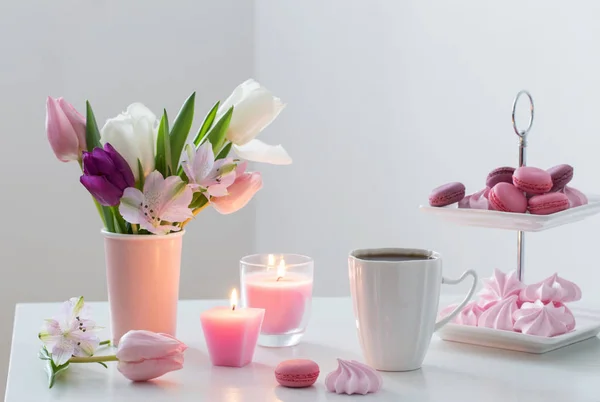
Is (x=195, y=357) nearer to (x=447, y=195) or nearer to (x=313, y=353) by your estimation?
(x=313, y=353)

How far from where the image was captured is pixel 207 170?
938 mm

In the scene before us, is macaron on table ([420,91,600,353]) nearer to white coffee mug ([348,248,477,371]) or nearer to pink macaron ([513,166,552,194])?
pink macaron ([513,166,552,194])

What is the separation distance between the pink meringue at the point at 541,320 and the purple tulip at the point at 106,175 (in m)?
0.46

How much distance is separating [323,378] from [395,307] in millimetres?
102

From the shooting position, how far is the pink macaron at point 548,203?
99 centimetres

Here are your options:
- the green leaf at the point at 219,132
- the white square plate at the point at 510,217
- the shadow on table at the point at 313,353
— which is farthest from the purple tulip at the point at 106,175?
the white square plate at the point at 510,217

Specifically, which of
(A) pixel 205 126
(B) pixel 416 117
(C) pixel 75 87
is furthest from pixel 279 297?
(C) pixel 75 87

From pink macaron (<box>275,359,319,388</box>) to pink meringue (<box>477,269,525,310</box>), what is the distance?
0.29 meters

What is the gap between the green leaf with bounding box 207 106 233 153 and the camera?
990mm

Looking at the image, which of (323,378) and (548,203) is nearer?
(323,378)

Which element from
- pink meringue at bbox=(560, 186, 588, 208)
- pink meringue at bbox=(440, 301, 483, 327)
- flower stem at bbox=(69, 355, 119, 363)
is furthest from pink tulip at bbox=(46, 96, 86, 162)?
pink meringue at bbox=(560, 186, 588, 208)

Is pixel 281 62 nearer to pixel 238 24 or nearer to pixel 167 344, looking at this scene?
pixel 238 24

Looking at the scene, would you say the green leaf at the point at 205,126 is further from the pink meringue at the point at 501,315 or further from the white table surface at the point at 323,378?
Result: the pink meringue at the point at 501,315

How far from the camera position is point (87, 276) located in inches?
117
